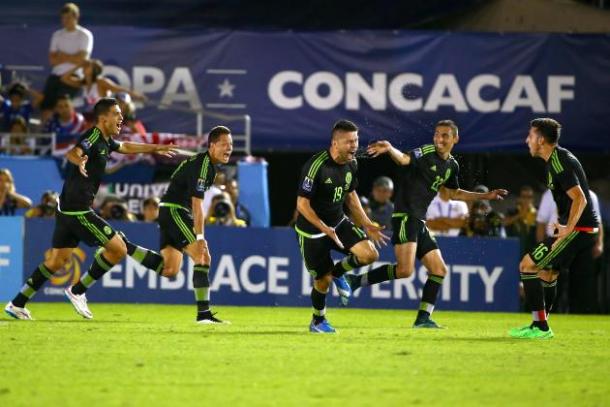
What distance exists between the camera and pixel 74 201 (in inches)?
640

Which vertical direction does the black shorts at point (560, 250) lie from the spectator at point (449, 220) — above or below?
below

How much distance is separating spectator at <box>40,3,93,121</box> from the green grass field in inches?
307

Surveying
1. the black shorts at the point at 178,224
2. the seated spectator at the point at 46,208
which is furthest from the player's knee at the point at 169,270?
the seated spectator at the point at 46,208

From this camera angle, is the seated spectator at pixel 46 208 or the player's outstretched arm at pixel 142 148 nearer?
the player's outstretched arm at pixel 142 148

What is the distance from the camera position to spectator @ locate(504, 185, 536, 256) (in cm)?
2252

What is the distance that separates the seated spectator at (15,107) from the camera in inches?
918

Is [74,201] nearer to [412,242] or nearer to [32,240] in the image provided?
[412,242]

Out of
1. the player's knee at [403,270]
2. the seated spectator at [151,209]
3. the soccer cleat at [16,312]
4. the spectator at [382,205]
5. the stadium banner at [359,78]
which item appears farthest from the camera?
the stadium banner at [359,78]

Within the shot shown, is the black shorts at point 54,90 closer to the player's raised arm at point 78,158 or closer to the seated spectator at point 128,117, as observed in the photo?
the seated spectator at point 128,117

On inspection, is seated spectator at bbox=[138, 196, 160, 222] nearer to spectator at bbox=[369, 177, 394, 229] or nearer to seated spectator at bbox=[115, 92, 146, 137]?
seated spectator at bbox=[115, 92, 146, 137]

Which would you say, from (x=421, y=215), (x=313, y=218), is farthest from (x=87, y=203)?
(x=421, y=215)

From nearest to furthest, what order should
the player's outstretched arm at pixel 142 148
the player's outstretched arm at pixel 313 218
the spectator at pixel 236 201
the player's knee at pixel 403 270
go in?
the player's outstretched arm at pixel 313 218
the player's knee at pixel 403 270
the player's outstretched arm at pixel 142 148
the spectator at pixel 236 201

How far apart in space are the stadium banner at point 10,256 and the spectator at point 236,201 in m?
3.46

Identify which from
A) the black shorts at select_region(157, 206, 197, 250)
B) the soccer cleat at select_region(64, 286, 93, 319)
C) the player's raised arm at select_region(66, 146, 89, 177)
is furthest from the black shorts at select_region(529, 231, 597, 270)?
the soccer cleat at select_region(64, 286, 93, 319)
